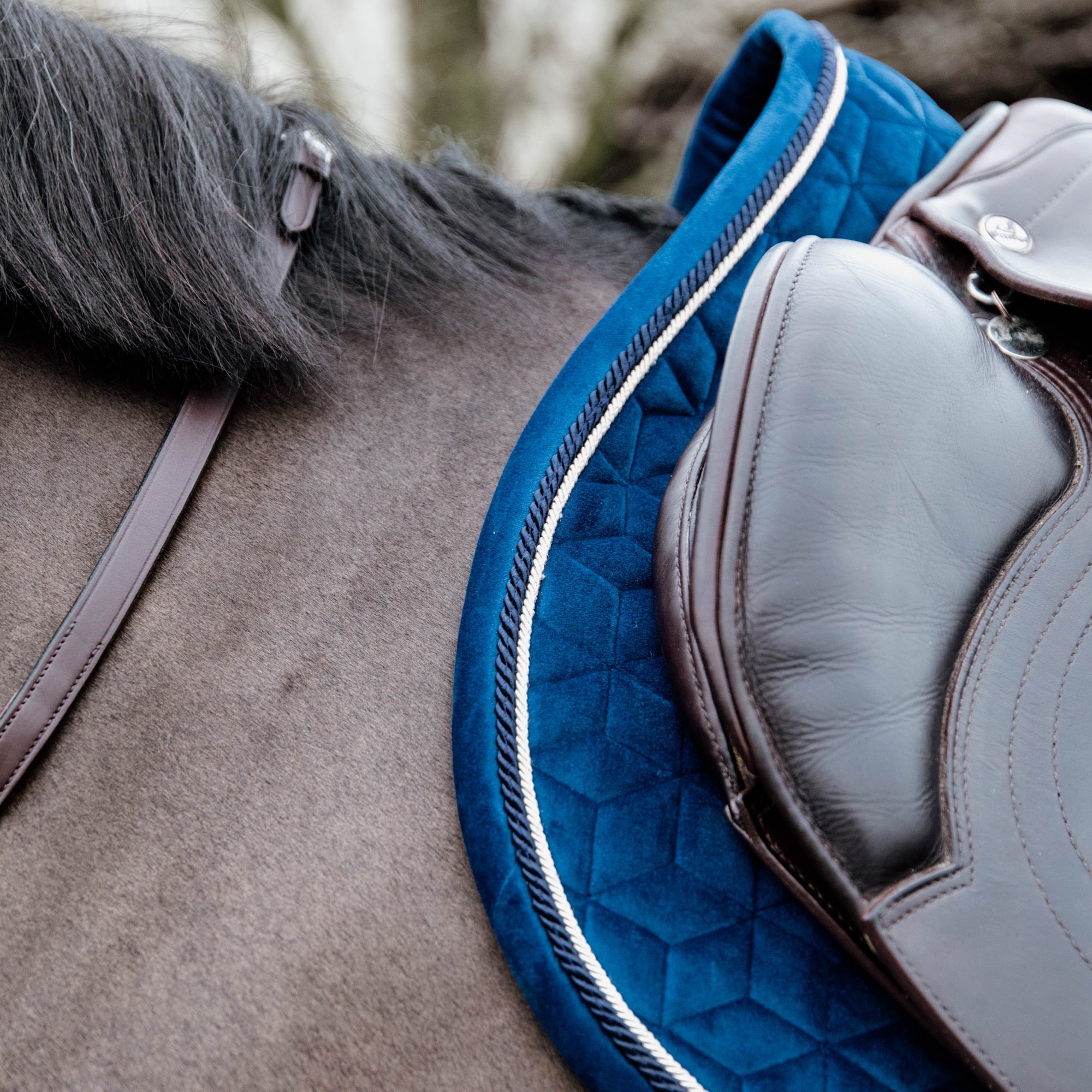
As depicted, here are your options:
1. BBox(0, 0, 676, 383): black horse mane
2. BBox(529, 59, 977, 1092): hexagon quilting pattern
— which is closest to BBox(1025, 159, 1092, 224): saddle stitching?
BBox(529, 59, 977, 1092): hexagon quilting pattern

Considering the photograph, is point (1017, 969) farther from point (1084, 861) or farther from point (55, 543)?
point (55, 543)

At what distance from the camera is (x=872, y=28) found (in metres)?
2.42

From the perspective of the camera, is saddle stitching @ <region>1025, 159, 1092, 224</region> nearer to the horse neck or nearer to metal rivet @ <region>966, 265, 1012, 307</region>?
metal rivet @ <region>966, 265, 1012, 307</region>

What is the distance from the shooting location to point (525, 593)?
19.0 inches

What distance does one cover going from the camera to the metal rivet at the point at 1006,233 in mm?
531

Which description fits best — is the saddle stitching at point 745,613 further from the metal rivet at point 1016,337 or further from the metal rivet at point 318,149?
the metal rivet at point 318,149

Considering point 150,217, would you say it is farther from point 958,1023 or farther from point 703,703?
point 958,1023

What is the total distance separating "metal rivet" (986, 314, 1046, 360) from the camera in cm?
50

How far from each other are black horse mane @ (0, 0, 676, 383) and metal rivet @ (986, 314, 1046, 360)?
15.6 inches

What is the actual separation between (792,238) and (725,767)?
39 centimetres

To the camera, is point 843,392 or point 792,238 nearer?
point 843,392

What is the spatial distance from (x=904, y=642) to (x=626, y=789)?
17 cm

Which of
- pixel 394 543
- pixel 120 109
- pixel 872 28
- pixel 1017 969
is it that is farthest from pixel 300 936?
pixel 872 28

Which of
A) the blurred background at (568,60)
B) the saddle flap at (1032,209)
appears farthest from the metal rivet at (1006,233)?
the blurred background at (568,60)
